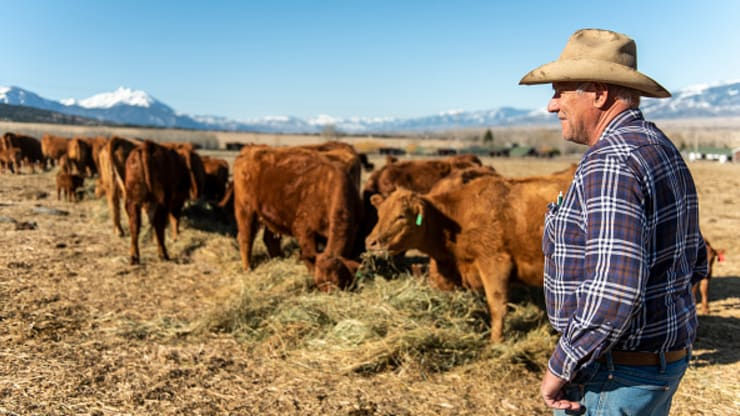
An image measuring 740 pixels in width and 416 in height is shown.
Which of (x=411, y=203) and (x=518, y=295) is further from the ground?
(x=411, y=203)

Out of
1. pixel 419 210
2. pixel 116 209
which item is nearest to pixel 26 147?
pixel 116 209

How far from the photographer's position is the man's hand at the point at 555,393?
6.57 ft

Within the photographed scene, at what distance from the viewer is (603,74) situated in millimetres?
1999

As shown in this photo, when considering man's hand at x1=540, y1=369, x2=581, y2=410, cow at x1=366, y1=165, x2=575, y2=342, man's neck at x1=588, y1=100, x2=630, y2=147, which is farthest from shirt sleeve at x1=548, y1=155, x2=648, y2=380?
cow at x1=366, y1=165, x2=575, y2=342

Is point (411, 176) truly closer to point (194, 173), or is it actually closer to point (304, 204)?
point (304, 204)

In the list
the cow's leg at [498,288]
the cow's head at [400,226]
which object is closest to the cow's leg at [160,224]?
the cow's head at [400,226]

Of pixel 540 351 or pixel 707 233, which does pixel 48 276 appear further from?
pixel 707 233

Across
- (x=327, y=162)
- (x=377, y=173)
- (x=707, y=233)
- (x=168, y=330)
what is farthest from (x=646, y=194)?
(x=707, y=233)

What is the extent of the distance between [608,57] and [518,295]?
6.25m

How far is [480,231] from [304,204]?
3.15 m

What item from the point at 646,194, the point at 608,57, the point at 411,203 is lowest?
the point at 411,203

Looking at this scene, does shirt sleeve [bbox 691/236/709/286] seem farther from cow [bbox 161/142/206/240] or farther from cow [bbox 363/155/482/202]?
cow [bbox 161/142/206/240]

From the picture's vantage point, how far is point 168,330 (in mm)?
5977

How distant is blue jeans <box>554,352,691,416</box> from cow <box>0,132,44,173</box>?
29965 mm
